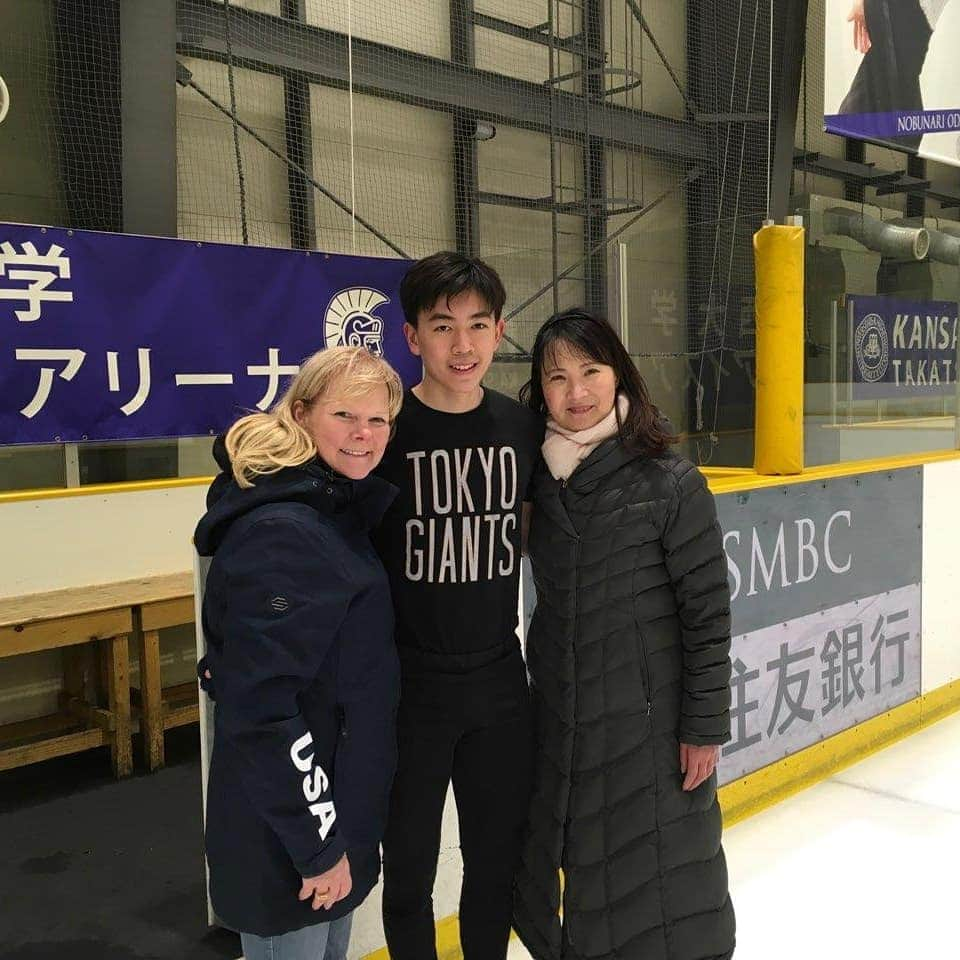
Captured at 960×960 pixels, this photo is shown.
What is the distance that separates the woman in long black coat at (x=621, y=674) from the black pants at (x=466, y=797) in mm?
60

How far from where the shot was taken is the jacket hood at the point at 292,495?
45.8 inches

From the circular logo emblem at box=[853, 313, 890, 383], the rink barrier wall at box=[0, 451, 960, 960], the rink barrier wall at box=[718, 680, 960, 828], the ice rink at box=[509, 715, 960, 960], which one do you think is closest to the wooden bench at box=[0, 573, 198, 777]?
the rink barrier wall at box=[0, 451, 960, 960]

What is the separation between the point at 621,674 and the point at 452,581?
1.06 ft

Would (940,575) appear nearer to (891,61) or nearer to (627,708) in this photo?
(891,61)

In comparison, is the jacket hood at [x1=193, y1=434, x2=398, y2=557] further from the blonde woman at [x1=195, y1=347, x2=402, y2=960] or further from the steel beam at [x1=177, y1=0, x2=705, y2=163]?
the steel beam at [x1=177, y1=0, x2=705, y2=163]

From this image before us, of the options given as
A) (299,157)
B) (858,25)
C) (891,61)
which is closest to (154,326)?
(299,157)

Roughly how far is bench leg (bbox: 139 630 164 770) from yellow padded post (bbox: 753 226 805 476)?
2180 millimetres

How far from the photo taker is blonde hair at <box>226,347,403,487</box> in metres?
1.18

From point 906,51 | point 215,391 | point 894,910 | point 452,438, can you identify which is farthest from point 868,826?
point 906,51

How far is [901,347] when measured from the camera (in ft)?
12.3

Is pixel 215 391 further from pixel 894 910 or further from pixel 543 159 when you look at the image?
pixel 543 159

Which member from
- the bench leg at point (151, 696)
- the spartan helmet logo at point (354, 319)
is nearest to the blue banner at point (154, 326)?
the spartan helmet logo at point (354, 319)

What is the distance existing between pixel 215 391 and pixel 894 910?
2770 millimetres

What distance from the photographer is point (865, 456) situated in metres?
3.45
